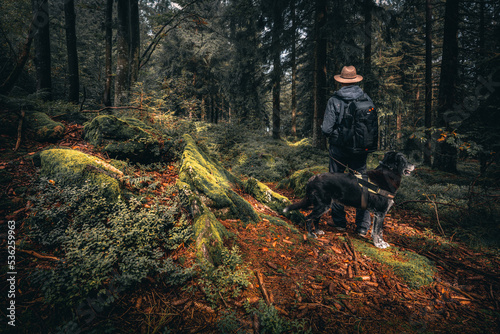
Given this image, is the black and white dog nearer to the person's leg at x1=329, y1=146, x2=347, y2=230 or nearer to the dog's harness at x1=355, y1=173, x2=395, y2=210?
the dog's harness at x1=355, y1=173, x2=395, y2=210

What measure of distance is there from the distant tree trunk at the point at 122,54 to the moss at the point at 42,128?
3524mm

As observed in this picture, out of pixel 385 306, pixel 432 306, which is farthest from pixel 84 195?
pixel 432 306

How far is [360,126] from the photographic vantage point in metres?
3.64

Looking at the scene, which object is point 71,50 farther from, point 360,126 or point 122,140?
point 360,126

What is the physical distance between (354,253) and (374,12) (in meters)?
12.4

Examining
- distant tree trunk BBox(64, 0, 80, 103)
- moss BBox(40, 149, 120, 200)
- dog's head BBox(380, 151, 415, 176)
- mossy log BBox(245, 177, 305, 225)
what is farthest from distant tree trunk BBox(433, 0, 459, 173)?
distant tree trunk BBox(64, 0, 80, 103)

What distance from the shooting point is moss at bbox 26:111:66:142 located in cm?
442

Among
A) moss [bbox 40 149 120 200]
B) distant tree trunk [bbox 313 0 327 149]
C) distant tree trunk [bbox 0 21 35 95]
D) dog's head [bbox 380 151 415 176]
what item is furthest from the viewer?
distant tree trunk [bbox 313 0 327 149]

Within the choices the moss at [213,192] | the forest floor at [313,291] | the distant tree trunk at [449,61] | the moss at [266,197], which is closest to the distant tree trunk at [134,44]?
→ the forest floor at [313,291]

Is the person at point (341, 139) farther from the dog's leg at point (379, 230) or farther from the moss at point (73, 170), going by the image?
the moss at point (73, 170)

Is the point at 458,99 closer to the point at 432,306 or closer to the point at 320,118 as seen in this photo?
the point at 320,118

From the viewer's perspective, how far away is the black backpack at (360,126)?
3.65 metres

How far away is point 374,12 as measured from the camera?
10062mm

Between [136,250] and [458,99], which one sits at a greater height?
[458,99]
